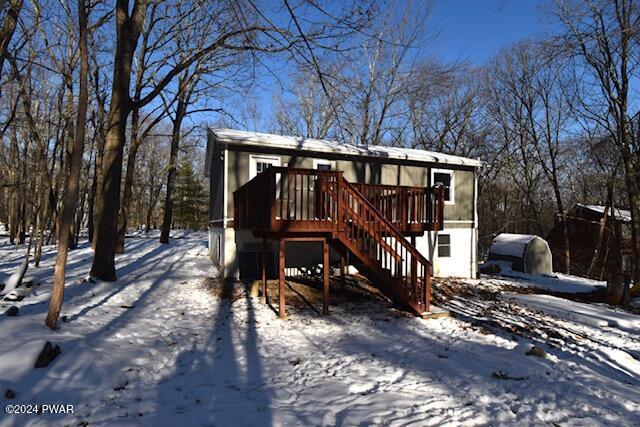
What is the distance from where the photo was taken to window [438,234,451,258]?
14.0 m

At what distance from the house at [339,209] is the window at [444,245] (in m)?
0.04

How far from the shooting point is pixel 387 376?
4898 mm

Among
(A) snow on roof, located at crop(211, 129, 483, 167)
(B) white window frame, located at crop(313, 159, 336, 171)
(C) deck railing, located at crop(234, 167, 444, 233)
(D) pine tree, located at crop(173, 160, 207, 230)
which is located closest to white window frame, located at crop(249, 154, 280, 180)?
(A) snow on roof, located at crop(211, 129, 483, 167)

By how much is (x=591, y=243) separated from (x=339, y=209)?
2515 cm

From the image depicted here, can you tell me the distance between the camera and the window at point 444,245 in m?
14.0

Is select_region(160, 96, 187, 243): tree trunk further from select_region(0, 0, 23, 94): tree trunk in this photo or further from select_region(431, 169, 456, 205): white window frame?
select_region(431, 169, 456, 205): white window frame

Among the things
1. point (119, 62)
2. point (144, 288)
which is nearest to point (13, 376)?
point (144, 288)

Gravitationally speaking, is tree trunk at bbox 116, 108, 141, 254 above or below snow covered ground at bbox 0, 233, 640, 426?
above

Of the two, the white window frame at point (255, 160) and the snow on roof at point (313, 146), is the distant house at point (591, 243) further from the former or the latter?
the white window frame at point (255, 160)

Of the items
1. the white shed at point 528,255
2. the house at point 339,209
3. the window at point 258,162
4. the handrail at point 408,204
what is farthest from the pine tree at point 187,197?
the handrail at point 408,204

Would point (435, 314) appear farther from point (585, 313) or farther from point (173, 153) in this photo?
point (173, 153)

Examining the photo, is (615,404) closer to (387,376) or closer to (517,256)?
(387,376)

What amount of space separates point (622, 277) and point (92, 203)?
88.4 feet

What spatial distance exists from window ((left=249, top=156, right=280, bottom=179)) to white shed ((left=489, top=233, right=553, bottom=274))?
505 inches
